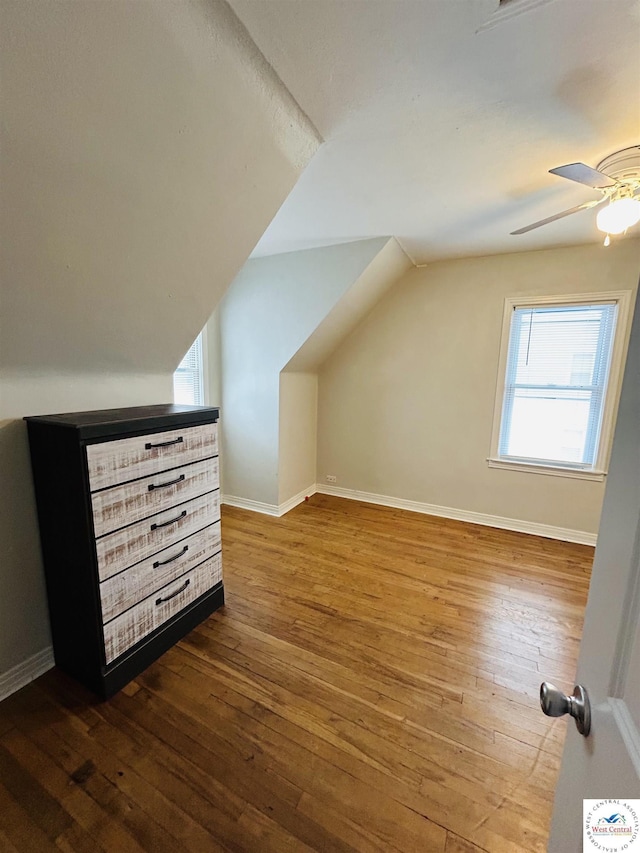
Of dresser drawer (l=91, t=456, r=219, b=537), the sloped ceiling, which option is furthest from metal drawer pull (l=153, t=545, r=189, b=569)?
the sloped ceiling

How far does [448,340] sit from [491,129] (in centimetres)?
193

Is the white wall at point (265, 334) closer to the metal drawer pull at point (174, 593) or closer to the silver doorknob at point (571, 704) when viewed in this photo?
the metal drawer pull at point (174, 593)

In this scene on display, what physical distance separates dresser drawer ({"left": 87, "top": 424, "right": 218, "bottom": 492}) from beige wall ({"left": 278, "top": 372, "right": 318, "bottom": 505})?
149 centimetres

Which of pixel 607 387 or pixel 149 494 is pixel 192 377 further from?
pixel 607 387

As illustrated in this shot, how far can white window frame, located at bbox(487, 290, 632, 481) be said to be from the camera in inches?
106

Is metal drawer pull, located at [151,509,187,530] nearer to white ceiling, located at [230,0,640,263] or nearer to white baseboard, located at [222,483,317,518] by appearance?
white baseboard, located at [222,483,317,518]

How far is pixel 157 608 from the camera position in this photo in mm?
1696

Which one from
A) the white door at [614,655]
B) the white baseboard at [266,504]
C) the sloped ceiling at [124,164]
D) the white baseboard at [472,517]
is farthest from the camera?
the white baseboard at [266,504]

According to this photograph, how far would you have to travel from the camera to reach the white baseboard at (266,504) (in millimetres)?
3468

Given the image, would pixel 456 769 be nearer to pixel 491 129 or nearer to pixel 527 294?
pixel 491 129

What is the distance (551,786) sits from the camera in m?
1.21

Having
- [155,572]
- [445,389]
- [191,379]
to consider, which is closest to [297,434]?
[191,379]

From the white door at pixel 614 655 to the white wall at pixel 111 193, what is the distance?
136 cm

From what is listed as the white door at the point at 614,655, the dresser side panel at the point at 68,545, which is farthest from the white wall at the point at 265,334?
the white door at the point at 614,655
